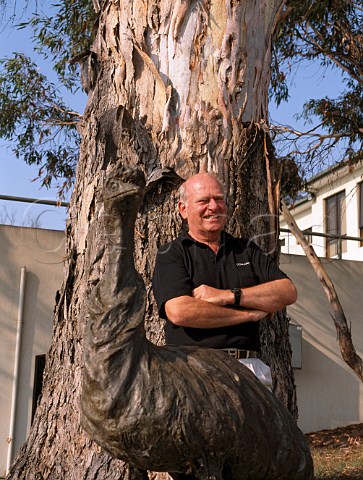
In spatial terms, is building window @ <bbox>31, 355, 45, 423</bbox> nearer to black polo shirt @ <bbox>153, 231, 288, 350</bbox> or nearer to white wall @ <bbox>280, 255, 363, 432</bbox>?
white wall @ <bbox>280, 255, 363, 432</bbox>

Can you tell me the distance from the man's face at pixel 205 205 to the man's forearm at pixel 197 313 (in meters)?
0.48

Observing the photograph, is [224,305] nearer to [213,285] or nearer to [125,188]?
[213,285]

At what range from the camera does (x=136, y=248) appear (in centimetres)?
480

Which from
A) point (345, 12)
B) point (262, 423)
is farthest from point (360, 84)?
point (262, 423)

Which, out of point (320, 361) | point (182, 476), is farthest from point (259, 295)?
point (320, 361)

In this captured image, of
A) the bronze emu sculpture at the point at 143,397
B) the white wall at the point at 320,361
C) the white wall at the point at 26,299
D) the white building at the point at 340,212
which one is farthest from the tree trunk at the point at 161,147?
the white building at the point at 340,212

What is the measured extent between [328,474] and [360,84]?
25.6ft

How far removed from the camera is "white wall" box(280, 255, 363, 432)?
13352mm

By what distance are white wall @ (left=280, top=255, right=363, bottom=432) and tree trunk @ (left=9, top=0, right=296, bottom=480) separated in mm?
8297

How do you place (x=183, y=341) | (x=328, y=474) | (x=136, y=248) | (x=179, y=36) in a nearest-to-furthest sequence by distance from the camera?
1. (x=183, y=341)
2. (x=136, y=248)
3. (x=179, y=36)
4. (x=328, y=474)

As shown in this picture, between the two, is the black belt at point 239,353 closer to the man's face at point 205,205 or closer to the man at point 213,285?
the man at point 213,285

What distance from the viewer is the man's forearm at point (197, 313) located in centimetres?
340

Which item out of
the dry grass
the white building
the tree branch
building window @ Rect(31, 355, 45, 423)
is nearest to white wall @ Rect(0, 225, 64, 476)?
building window @ Rect(31, 355, 45, 423)

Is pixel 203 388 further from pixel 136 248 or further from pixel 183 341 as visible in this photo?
pixel 136 248
